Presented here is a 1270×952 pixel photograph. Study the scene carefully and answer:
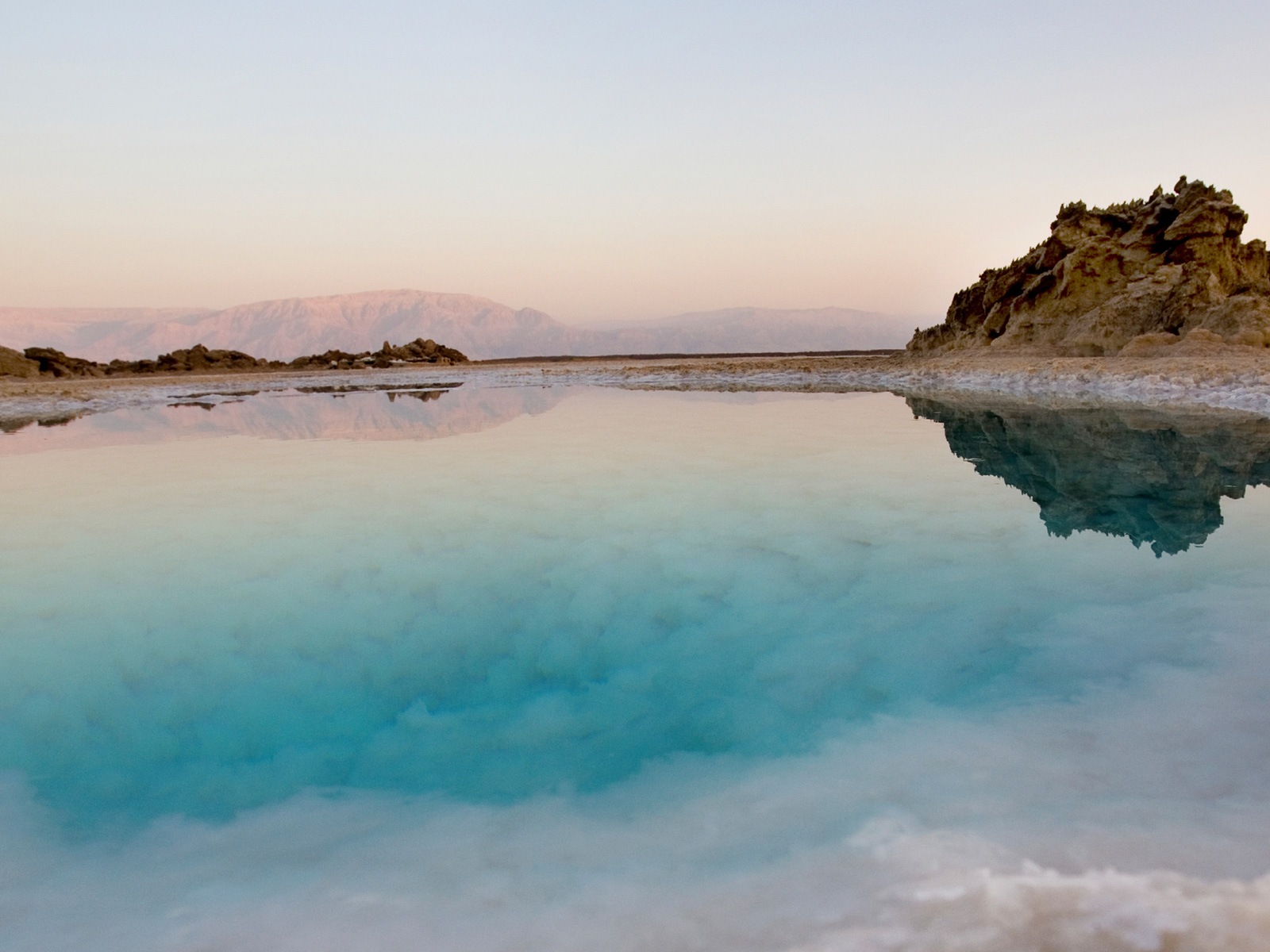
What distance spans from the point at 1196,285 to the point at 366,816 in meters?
27.2

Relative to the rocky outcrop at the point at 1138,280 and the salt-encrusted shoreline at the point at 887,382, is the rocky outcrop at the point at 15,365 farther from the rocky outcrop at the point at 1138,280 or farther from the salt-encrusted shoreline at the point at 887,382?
the rocky outcrop at the point at 1138,280

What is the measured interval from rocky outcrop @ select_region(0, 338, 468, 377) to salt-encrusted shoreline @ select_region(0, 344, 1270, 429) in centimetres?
375

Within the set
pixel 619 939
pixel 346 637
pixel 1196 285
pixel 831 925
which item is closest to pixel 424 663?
pixel 346 637

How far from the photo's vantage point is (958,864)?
2143 millimetres

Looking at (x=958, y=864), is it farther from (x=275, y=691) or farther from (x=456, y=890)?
(x=275, y=691)

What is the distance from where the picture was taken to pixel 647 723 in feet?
10.7

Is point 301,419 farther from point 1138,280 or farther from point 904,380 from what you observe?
point 1138,280

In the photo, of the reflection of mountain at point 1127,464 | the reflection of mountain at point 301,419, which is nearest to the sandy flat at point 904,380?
the reflection of mountain at point 1127,464

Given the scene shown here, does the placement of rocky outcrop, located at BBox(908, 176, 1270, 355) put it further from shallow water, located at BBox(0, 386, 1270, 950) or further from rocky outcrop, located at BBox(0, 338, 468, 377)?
rocky outcrop, located at BBox(0, 338, 468, 377)

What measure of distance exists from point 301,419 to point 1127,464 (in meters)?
17.6

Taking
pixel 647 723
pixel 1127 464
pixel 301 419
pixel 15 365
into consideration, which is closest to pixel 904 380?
pixel 1127 464

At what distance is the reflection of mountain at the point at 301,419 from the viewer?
1431 centimetres

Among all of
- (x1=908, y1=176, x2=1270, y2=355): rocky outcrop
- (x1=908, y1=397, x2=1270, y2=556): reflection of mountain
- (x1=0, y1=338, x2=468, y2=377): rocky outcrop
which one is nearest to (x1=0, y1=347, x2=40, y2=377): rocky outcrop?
(x1=0, y1=338, x2=468, y2=377): rocky outcrop

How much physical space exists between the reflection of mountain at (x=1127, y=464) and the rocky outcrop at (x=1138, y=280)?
10.3m
